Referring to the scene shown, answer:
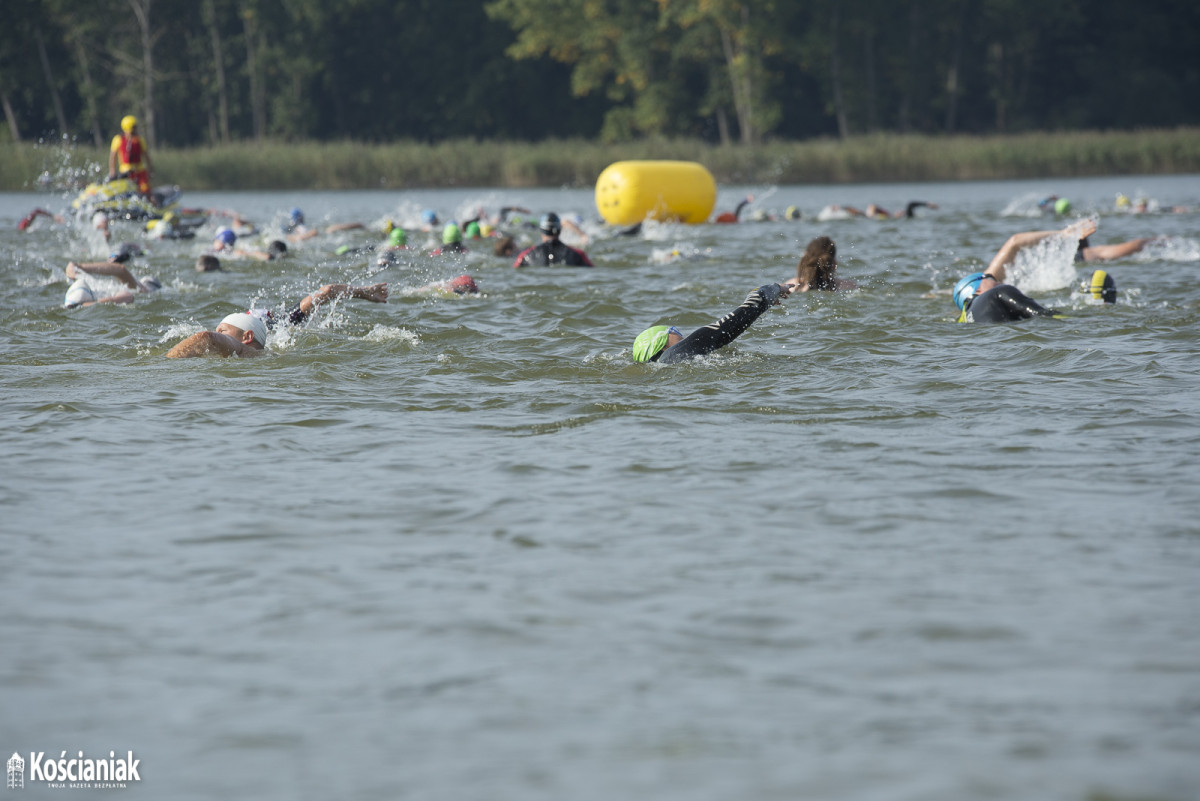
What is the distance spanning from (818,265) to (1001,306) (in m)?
1.64

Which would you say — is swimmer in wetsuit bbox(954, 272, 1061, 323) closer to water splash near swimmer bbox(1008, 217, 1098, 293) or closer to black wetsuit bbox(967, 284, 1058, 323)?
black wetsuit bbox(967, 284, 1058, 323)

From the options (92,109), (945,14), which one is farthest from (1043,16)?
(92,109)

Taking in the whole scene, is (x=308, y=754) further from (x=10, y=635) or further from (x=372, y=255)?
(x=372, y=255)

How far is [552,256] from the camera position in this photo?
16641 mm

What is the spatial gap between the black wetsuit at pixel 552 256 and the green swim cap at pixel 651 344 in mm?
7524

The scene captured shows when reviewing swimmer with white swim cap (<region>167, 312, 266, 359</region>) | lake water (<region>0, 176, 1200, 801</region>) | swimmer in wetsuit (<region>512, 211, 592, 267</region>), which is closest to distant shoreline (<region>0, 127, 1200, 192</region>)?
swimmer in wetsuit (<region>512, 211, 592, 267</region>)

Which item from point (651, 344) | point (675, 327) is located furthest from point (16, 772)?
point (675, 327)

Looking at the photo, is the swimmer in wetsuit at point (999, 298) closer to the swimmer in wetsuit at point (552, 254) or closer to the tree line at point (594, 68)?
the swimmer in wetsuit at point (552, 254)

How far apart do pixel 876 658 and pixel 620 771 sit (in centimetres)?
105

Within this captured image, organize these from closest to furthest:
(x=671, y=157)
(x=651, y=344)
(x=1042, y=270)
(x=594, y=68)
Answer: (x=651, y=344), (x=1042, y=270), (x=671, y=157), (x=594, y=68)

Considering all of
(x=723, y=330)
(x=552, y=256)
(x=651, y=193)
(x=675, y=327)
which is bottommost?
(x=675, y=327)

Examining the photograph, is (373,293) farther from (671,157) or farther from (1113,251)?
(671,157)

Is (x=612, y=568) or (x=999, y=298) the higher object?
(x=999, y=298)

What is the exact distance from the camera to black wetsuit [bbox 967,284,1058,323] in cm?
1077
